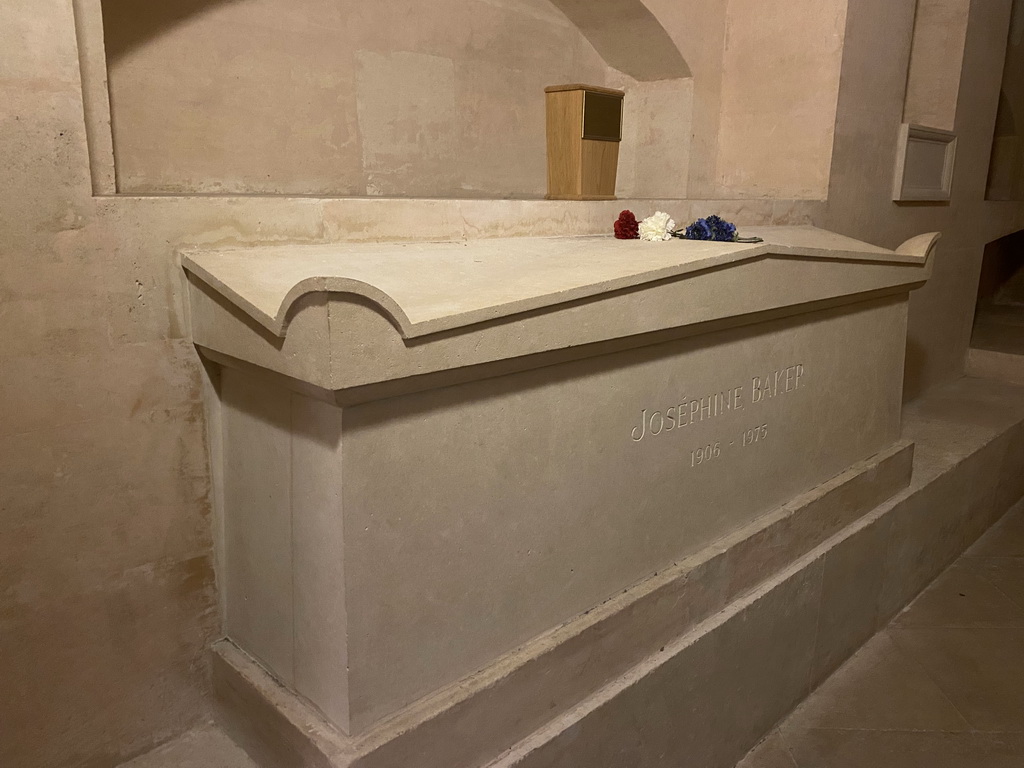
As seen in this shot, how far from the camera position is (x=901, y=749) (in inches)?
112

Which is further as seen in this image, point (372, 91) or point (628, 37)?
point (628, 37)

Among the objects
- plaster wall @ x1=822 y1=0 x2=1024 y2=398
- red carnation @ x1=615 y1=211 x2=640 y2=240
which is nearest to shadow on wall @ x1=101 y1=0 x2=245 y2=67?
red carnation @ x1=615 y1=211 x2=640 y2=240

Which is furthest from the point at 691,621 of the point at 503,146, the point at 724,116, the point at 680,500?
the point at 724,116

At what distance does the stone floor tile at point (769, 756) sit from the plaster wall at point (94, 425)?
1.83 metres

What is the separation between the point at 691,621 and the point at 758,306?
99 cm

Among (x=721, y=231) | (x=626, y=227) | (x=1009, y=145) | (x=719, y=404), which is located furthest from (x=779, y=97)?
(x=1009, y=145)

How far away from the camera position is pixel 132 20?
2.81 meters

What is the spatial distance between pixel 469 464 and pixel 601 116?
64.3 inches

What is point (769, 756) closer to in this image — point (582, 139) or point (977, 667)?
point (977, 667)

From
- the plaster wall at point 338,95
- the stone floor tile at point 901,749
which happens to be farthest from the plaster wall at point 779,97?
the stone floor tile at point 901,749

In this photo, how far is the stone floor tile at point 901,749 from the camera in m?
2.77

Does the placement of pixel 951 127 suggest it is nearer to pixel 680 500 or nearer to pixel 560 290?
pixel 680 500

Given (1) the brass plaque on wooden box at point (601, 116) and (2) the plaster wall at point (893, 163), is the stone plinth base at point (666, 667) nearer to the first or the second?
(1) the brass plaque on wooden box at point (601, 116)

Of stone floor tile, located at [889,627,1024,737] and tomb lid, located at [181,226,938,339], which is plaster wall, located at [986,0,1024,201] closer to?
stone floor tile, located at [889,627,1024,737]
